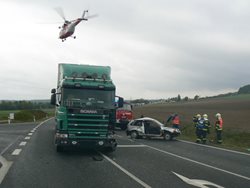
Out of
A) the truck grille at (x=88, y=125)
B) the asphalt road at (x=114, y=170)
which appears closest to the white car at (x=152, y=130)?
the asphalt road at (x=114, y=170)

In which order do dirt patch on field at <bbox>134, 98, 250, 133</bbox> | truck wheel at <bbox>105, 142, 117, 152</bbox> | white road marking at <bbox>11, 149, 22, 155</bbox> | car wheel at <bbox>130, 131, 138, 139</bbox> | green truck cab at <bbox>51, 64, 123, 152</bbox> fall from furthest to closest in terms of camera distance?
dirt patch on field at <bbox>134, 98, 250, 133</bbox> < car wheel at <bbox>130, 131, 138, 139</bbox> < truck wheel at <bbox>105, 142, 117, 152</bbox> < white road marking at <bbox>11, 149, 22, 155</bbox> < green truck cab at <bbox>51, 64, 123, 152</bbox>

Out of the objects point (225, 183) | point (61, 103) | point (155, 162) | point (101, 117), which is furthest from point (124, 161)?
point (225, 183)

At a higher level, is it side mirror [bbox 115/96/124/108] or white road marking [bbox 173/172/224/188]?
side mirror [bbox 115/96/124/108]

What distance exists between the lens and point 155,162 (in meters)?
13.3

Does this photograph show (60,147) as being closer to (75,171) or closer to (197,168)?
(75,171)

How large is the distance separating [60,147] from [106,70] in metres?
3.83

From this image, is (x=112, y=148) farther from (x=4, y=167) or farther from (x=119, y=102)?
(x=4, y=167)

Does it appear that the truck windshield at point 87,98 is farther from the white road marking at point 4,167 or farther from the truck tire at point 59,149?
the white road marking at point 4,167

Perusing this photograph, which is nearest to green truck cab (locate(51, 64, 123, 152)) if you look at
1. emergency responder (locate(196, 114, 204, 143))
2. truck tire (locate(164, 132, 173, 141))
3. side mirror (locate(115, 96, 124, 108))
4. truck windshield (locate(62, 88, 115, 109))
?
truck windshield (locate(62, 88, 115, 109))

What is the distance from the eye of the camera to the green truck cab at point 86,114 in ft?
47.3

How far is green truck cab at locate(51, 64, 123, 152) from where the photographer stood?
1441 cm

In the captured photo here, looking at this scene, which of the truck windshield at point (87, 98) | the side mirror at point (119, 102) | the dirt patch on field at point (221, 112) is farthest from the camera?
the dirt patch on field at point (221, 112)

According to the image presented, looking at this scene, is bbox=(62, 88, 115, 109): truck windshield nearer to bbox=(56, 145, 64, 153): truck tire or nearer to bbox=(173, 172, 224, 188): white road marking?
bbox=(56, 145, 64, 153): truck tire

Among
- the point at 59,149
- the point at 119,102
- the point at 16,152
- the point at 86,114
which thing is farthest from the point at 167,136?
the point at 16,152
